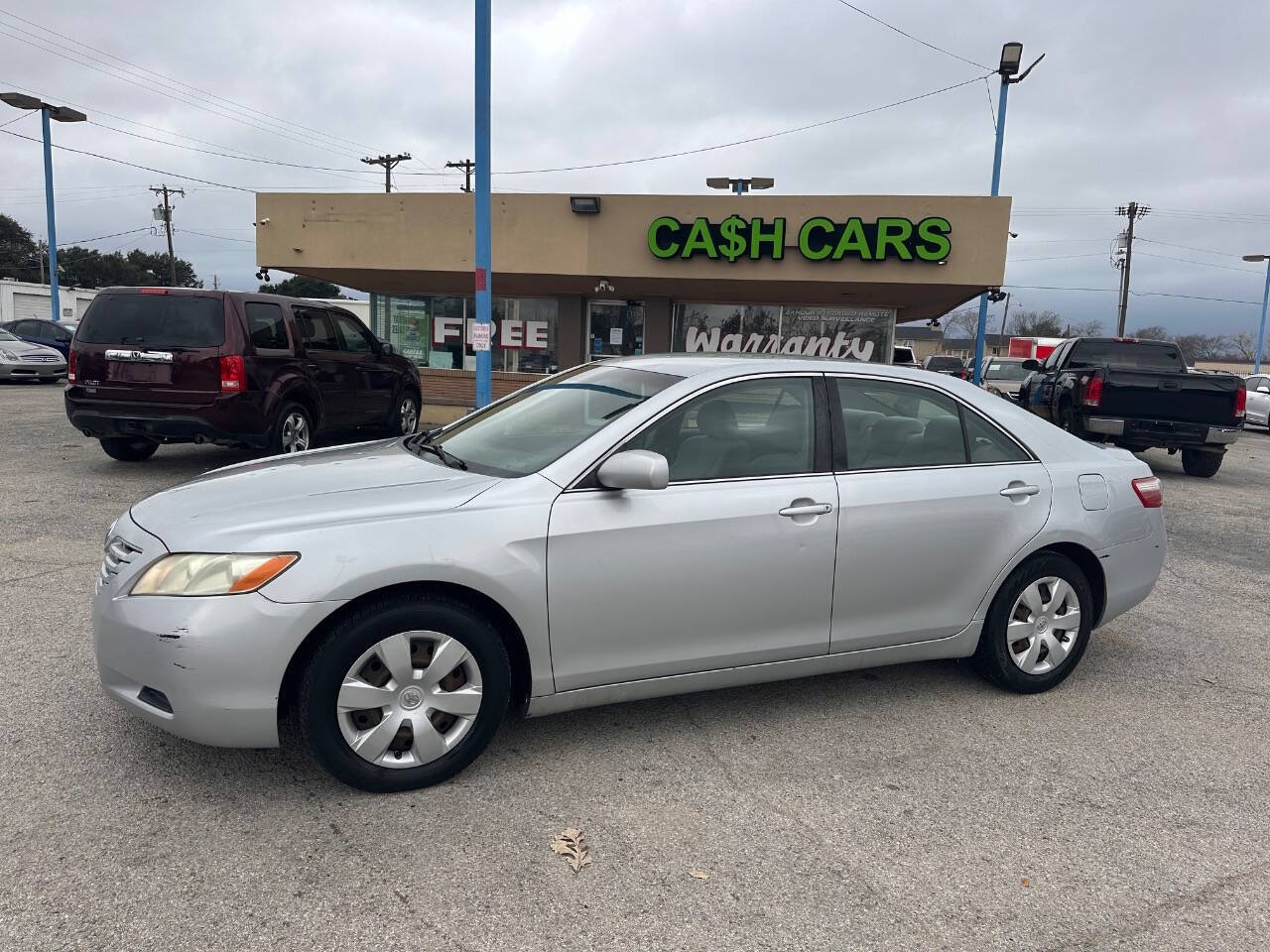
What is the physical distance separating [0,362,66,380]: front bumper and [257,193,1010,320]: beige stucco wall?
386 inches

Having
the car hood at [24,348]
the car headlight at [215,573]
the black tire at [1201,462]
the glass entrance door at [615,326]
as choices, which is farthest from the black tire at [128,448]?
the car hood at [24,348]

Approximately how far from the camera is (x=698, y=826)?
3.01m

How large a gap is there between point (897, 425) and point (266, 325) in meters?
6.91

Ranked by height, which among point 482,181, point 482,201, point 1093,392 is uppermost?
point 482,181

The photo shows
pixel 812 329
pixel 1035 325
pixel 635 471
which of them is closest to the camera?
pixel 635 471

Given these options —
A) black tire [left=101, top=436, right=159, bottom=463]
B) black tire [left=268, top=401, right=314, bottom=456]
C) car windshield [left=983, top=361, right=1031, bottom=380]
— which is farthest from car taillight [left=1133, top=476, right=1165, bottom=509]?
car windshield [left=983, top=361, right=1031, bottom=380]

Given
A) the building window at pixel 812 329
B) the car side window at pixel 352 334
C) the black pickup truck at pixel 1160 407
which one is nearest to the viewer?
the car side window at pixel 352 334

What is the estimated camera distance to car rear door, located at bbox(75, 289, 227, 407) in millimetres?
8258

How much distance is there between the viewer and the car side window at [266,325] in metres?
8.60

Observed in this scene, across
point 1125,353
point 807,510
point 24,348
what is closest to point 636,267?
point 1125,353

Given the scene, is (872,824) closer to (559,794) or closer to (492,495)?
(559,794)

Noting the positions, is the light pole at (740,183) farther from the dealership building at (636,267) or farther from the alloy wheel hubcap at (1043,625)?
the alloy wheel hubcap at (1043,625)

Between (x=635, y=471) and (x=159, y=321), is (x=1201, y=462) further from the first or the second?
(x=159, y=321)

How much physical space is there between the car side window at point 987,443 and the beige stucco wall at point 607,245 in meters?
11.1
